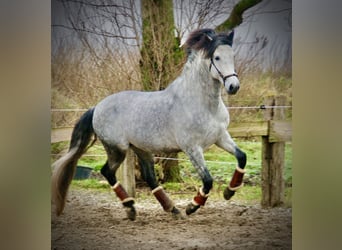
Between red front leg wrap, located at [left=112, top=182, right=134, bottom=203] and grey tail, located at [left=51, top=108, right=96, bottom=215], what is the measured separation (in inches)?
10.8

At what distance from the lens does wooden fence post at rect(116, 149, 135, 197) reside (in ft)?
9.22

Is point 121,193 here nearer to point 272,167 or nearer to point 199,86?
point 199,86

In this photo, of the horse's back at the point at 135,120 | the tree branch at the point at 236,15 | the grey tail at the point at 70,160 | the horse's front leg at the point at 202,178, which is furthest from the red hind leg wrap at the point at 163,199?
the tree branch at the point at 236,15

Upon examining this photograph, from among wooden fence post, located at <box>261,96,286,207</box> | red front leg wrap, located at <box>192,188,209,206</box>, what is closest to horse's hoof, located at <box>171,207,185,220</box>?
red front leg wrap, located at <box>192,188,209,206</box>

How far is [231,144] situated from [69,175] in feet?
3.24

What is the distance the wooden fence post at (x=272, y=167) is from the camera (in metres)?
2.74

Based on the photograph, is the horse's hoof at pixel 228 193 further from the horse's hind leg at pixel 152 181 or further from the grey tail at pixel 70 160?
the grey tail at pixel 70 160

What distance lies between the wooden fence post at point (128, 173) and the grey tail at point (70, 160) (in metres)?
0.25

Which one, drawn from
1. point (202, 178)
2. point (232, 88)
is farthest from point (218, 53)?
point (202, 178)

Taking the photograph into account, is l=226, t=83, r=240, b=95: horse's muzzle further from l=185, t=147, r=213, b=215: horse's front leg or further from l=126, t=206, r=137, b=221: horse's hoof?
l=126, t=206, r=137, b=221: horse's hoof
